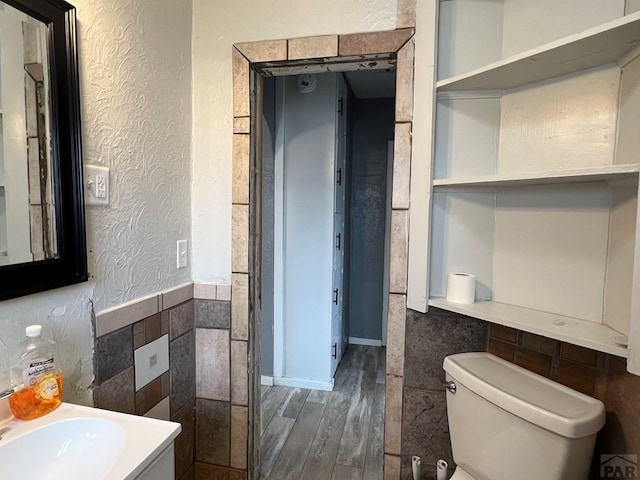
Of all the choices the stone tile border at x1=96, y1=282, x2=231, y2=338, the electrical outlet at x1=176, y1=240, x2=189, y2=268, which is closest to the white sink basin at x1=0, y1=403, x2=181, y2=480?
the stone tile border at x1=96, y1=282, x2=231, y2=338

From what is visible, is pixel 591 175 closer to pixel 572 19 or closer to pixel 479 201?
pixel 479 201

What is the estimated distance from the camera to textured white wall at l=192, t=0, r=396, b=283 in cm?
136

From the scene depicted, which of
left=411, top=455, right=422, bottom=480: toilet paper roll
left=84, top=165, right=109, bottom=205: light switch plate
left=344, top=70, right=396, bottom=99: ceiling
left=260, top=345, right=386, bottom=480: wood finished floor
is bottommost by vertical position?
left=260, top=345, right=386, bottom=480: wood finished floor

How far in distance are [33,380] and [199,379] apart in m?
0.81

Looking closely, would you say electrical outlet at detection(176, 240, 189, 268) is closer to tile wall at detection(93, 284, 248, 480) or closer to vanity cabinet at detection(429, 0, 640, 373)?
tile wall at detection(93, 284, 248, 480)

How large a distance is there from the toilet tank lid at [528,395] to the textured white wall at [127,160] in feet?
3.66

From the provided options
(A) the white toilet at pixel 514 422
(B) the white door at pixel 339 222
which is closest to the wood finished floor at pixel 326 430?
(B) the white door at pixel 339 222

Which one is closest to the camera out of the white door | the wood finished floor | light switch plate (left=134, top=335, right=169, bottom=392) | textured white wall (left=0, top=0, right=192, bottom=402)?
textured white wall (left=0, top=0, right=192, bottom=402)

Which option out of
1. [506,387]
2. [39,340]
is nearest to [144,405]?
[39,340]

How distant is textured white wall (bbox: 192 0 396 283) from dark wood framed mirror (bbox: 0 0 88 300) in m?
0.55

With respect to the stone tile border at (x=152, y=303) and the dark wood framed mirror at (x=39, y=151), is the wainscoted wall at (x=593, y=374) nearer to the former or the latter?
the stone tile border at (x=152, y=303)

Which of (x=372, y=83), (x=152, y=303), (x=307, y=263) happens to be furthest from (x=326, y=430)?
(x=372, y=83)

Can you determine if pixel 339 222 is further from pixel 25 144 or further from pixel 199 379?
pixel 25 144

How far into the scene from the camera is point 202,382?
157cm
